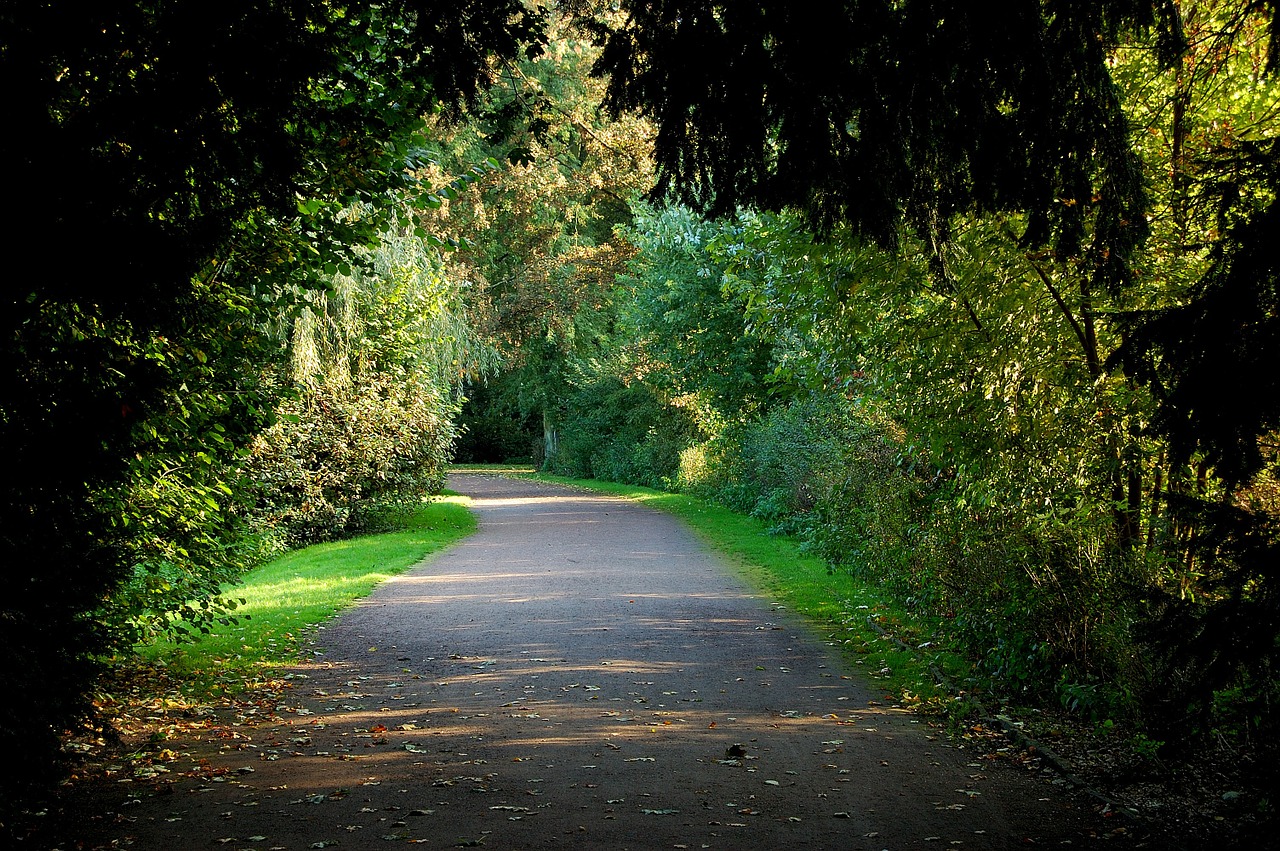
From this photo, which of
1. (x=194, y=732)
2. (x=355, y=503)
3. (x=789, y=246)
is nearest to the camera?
(x=194, y=732)

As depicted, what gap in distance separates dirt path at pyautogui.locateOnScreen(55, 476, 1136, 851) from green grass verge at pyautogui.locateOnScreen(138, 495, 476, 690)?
0.70 m

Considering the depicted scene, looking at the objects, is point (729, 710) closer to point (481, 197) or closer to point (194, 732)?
point (194, 732)

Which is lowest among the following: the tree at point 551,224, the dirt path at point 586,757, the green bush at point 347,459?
the dirt path at point 586,757

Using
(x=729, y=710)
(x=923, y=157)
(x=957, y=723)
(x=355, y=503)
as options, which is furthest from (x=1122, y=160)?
(x=355, y=503)

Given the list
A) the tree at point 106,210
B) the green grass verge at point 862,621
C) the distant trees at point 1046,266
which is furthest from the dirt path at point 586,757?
the distant trees at point 1046,266

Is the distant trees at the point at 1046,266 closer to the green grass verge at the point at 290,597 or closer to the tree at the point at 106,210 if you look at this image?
the tree at the point at 106,210

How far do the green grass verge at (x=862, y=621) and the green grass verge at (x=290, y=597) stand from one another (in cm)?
583

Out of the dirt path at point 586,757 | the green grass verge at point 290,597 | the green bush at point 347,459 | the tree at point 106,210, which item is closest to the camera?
the tree at point 106,210

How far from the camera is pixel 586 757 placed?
7246 mm

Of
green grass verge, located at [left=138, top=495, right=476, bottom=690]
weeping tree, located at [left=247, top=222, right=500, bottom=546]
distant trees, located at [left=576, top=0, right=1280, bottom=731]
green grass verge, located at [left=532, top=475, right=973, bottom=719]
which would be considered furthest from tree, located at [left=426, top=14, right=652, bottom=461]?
distant trees, located at [left=576, top=0, right=1280, bottom=731]

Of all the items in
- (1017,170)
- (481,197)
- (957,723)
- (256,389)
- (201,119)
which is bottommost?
(957,723)

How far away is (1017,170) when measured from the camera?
581cm

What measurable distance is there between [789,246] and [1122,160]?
3677 mm

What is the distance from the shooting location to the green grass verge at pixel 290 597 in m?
10.5
